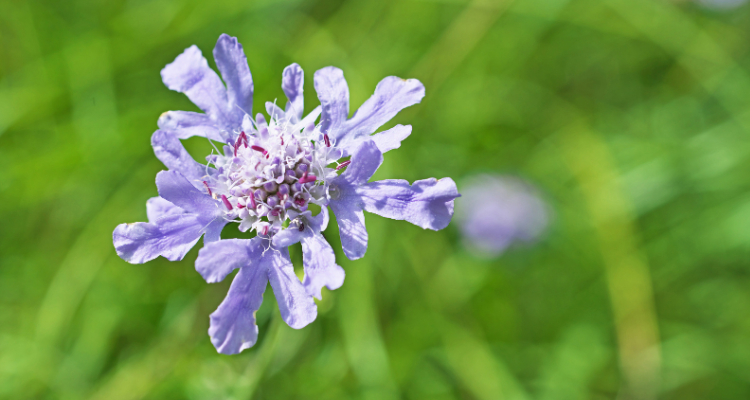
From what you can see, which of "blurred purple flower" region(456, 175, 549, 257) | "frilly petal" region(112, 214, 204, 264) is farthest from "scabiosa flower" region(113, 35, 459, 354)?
"blurred purple flower" region(456, 175, 549, 257)

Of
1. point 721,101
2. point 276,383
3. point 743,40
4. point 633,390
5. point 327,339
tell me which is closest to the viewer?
point 276,383

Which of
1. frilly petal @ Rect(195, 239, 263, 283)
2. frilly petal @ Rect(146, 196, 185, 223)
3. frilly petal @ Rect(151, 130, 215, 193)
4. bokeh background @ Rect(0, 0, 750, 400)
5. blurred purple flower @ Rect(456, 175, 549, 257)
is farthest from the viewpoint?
blurred purple flower @ Rect(456, 175, 549, 257)

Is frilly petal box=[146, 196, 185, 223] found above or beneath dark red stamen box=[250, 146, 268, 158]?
beneath

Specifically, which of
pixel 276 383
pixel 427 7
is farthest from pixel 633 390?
pixel 427 7

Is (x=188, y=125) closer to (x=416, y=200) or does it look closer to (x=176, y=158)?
(x=176, y=158)

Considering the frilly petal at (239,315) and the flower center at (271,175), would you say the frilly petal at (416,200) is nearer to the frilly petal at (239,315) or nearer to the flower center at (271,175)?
the flower center at (271,175)

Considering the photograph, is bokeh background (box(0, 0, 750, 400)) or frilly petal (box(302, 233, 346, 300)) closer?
frilly petal (box(302, 233, 346, 300))

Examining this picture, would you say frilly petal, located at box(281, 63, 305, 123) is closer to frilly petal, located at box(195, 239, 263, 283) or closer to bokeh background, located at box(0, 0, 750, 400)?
frilly petal, located at box(195, 239, 263, 283)

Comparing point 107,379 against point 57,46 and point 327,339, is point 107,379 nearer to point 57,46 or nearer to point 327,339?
point 327,339
